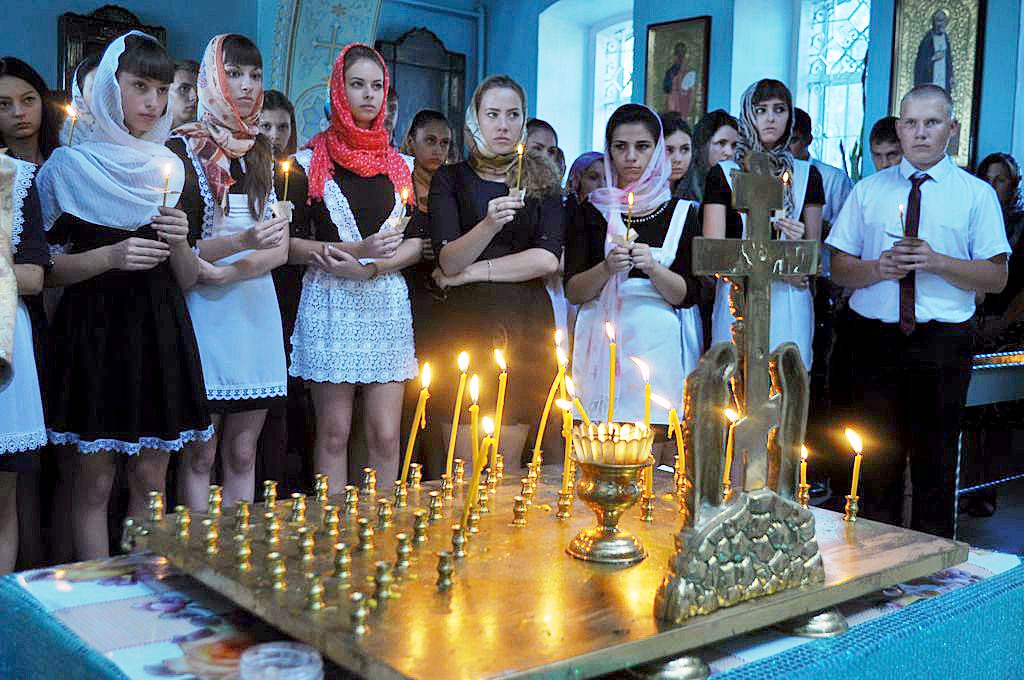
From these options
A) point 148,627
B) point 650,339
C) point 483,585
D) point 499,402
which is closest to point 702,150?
point 650,339

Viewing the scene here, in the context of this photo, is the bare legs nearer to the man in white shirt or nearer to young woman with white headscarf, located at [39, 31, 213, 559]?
young woman with white headscarf, located at [39, 31, 213, 559]

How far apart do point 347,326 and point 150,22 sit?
22.0ft

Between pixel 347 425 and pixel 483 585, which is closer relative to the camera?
pixel 483 585

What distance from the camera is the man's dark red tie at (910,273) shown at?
365 centimetres

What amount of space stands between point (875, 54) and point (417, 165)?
420 centimetres

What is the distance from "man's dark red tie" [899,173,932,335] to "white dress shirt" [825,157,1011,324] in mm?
16

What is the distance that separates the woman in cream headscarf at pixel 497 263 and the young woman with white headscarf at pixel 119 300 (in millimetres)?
878

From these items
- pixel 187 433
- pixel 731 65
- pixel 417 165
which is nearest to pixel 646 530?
pixel 187 433

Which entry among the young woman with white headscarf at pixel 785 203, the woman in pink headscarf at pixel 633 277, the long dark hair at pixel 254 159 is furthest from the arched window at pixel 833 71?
the long dark hair at pixel 254 159

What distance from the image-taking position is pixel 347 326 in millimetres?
3459

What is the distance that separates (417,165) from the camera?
4.65m

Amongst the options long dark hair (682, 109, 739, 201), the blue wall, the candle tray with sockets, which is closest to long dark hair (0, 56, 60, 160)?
the candle tray with sockets

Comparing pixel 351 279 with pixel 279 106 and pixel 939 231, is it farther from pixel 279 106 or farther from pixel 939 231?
pixel 939 231

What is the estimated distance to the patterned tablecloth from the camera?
4.72 feet
